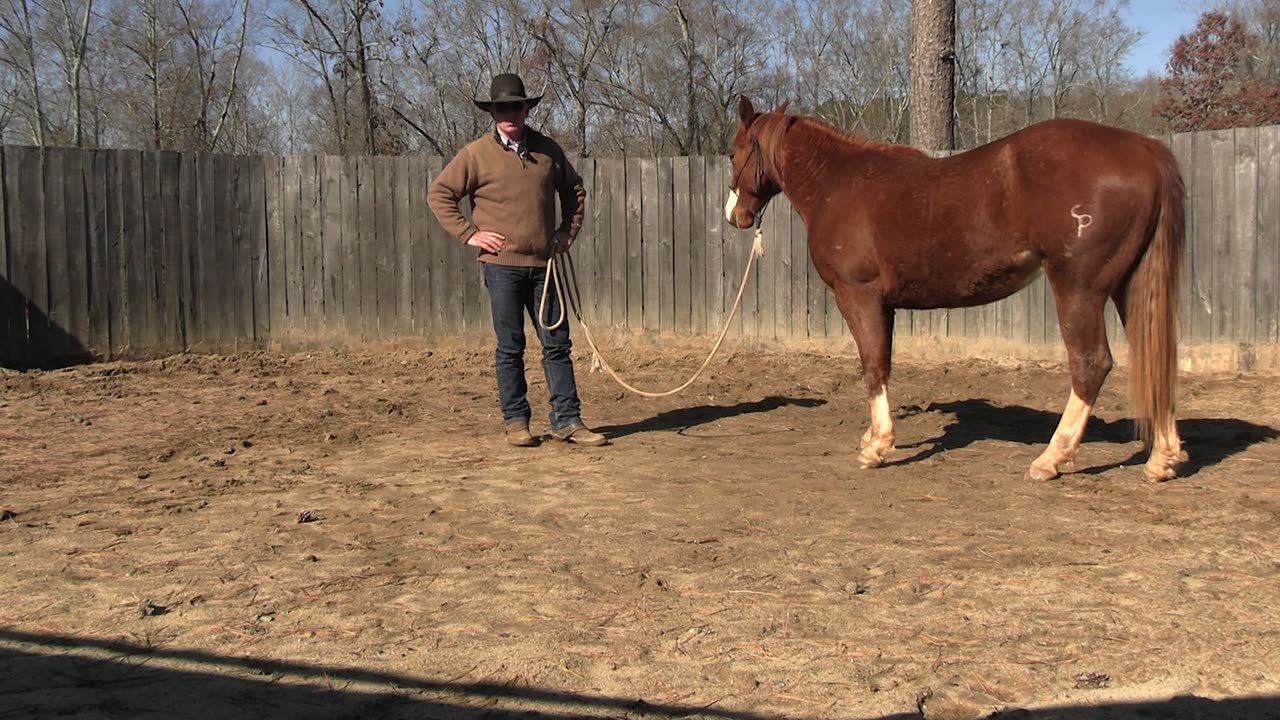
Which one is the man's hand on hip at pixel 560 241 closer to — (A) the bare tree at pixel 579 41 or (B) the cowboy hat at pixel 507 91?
(B) the cowboy hat at pixel 507 91

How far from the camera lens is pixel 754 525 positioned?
423 centimetres

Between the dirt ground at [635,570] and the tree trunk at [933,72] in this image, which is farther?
the tree trunk at [933,72]

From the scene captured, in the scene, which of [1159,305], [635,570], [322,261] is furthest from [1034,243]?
[322,261]

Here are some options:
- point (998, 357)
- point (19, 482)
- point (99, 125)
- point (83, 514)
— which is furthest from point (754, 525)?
point (99, 125)

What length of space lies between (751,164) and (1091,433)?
257 centimetres

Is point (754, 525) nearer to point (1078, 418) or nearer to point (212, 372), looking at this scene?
point (1078, 418)

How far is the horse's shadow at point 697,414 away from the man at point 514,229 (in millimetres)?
482

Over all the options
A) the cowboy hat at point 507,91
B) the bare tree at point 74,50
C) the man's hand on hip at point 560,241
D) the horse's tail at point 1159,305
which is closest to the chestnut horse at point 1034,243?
the horse's tail at point 1159,305

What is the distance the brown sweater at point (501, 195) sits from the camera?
584cm

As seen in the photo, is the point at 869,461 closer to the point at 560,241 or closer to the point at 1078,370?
the point at 1078,370

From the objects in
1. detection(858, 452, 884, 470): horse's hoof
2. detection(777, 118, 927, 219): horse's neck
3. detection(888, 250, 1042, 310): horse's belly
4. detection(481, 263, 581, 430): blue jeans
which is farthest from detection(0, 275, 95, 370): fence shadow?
detection(888, 250, 1042, 310): horse's belly

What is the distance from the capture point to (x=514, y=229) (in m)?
5.86

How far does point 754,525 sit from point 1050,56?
31.3 meters

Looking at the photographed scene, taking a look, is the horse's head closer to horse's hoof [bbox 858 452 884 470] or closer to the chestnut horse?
the chestnut horse
